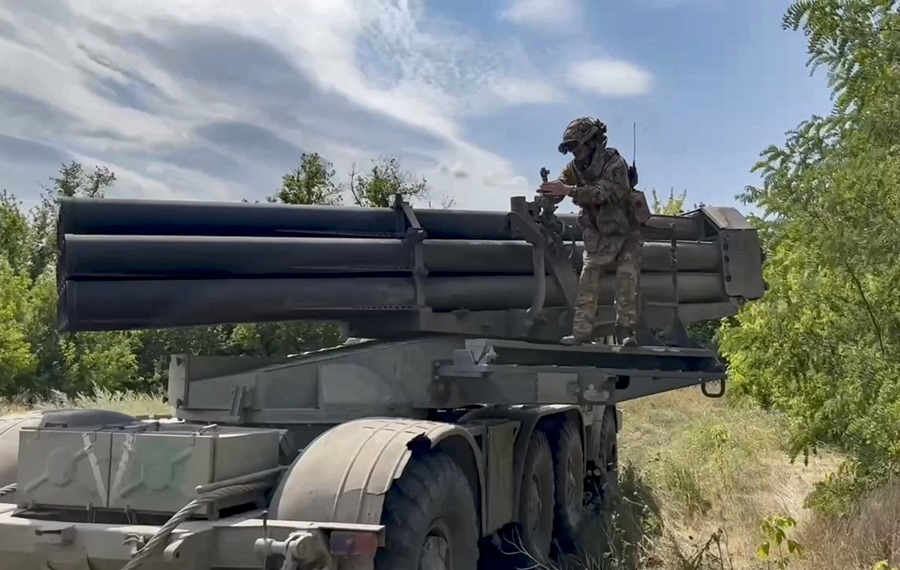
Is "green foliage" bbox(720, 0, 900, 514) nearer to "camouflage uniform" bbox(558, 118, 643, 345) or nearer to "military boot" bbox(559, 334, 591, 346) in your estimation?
"camouflage uniform" bbox(558, 118, 643, 345)

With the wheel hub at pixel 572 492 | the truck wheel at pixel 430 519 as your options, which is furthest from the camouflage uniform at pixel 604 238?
the truck wheel at pixel 430 519

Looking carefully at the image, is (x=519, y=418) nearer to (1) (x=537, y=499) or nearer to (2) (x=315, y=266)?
(1) (x=537, y=499)

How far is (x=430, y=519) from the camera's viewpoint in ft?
15.8

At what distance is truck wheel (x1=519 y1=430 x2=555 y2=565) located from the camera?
23.1 feet

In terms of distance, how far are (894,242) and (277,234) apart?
3711 millimetres

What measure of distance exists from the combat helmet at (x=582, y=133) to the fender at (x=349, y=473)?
A: 260cm

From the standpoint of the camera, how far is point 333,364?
6.02m

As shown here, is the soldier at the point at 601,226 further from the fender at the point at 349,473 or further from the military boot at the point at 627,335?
the fender at the point at 349,473

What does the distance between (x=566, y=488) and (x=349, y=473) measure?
4022mm

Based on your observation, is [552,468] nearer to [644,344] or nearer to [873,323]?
[644,344]

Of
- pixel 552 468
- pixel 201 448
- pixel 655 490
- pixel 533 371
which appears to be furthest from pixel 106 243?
pixel 655 490

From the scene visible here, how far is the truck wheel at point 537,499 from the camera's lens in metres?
7.04

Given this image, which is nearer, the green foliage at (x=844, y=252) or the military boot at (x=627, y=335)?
the green foliage at (x=844, y=252)

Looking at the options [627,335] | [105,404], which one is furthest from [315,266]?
[105,404]
